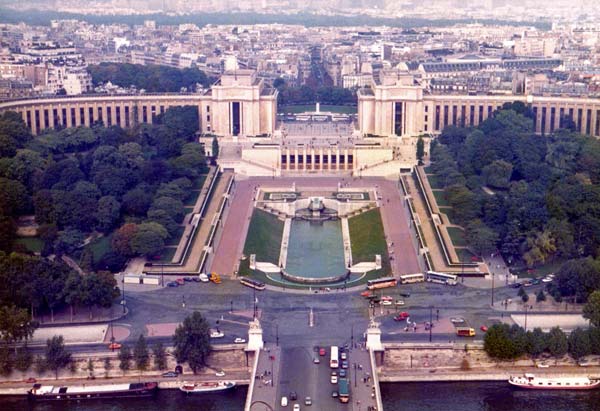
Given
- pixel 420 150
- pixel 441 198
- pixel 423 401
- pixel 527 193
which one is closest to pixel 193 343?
pixel 423 401

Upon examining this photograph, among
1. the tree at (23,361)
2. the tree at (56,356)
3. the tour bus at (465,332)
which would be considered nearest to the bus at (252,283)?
the tour bus at (465,332)

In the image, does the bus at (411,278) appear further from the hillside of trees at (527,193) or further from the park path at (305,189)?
the hillside of trees at (527,193)

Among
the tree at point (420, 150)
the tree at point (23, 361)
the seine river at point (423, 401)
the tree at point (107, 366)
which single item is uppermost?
the tree at point (420, 150)

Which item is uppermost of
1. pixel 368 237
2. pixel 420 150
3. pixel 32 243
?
pixel 420 150

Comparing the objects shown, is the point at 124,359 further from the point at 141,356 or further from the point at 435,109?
the point at 435,109

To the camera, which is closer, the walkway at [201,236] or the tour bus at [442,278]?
the tour bus at [442,278]

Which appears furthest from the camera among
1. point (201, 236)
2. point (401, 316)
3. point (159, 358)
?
point (201, 236)

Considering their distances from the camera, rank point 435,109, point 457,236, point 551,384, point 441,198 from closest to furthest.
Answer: point 551,384 → point 457,236 → point 441,198 → point 435,109
